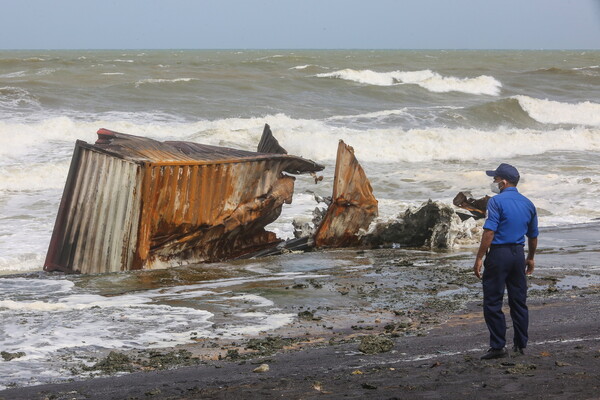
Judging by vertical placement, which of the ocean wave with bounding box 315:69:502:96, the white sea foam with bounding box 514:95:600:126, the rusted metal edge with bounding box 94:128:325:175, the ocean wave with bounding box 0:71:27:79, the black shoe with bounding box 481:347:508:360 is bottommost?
the black shoe with bounding box 481:347:508:360

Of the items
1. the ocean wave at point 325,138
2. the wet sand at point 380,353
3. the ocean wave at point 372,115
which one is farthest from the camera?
the ocean wave at point 372,115

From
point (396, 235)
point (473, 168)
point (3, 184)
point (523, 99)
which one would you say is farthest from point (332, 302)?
point (523, 99)

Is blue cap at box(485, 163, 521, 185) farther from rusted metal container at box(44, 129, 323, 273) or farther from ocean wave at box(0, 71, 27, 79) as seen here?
ocean wave at box(0, 71, 27, 79)

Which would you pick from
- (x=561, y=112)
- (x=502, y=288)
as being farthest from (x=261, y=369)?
(x=561, y=112)

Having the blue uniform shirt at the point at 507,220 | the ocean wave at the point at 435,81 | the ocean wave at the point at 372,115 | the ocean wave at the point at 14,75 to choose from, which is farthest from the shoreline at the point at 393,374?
the ocean wave at the point at 435,81

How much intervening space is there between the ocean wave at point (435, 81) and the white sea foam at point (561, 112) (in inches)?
314

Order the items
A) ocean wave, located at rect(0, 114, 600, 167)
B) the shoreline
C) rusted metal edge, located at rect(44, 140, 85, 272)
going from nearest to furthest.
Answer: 1. the shoreline
2. rusted metal edge, located at rect(44, 140, 85, 272)
3. ocean wave, located at rect(0, 114, 600, 167)

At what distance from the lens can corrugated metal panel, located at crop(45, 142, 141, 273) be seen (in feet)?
29.8

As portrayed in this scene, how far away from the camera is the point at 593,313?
20.9 ft

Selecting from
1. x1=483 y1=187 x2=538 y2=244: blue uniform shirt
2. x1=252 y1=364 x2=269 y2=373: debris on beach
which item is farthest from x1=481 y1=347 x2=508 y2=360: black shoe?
x1=252 y1=364 x2=269 y2=373: debris on beach

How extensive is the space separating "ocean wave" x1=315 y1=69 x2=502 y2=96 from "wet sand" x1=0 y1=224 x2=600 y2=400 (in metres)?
35.8

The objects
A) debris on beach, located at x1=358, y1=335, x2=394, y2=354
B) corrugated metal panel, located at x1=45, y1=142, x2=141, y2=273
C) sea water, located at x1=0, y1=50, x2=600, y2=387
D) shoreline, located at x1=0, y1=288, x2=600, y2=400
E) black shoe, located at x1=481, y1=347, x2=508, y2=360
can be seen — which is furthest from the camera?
corrugated metal panel, located at x1=45, y1=142, x2=141, y2=273

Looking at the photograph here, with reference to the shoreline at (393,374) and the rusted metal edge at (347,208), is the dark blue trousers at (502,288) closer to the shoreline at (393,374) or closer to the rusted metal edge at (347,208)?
the shoreline at (393,374)

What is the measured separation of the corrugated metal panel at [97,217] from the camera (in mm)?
9070
